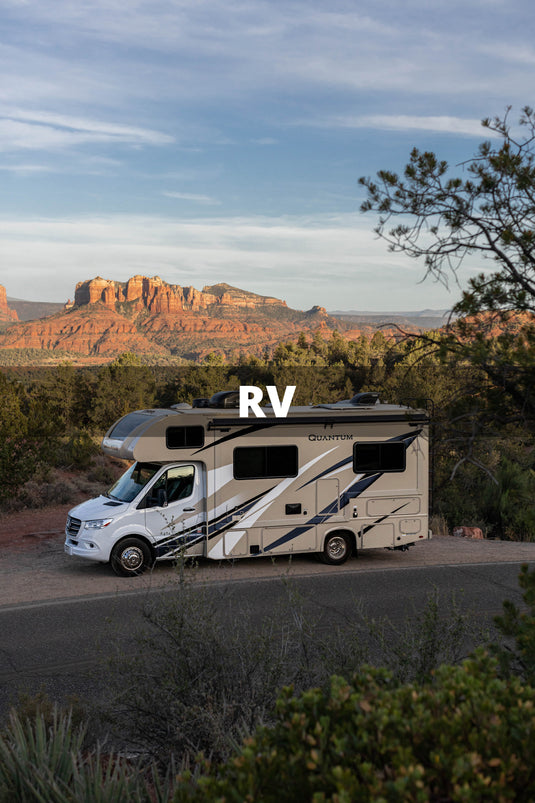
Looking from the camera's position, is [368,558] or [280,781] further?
[368,558]

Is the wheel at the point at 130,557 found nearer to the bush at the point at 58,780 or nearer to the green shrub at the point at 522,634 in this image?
the bush at the point at 58,780

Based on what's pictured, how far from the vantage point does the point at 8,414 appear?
1667 cm

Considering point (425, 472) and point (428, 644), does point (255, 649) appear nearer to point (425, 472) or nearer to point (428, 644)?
point (428, 644)

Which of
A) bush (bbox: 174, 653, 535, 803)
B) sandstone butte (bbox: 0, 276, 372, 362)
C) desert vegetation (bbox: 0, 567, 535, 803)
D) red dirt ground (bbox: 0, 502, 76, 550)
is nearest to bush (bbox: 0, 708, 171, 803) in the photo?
desert vegetation (bbox: 0, 567, 535, 803)

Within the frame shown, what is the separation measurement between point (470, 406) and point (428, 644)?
1.81 m

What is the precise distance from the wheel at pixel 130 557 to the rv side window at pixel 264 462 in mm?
1933

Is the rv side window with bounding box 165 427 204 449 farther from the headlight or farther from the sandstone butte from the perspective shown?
the sandstone butte

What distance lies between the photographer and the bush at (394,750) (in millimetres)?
2275

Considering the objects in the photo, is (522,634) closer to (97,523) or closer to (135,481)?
(97,523)

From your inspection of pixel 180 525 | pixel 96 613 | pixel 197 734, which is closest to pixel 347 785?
pixel 197 734

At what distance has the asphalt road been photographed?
7.20 metres

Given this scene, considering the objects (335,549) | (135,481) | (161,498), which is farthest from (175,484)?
(335,549)

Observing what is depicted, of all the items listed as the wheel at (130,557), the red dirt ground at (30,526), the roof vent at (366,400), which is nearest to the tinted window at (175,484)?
the wheel at (130,557)

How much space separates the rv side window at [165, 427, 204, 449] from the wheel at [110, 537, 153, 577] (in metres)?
1.66
